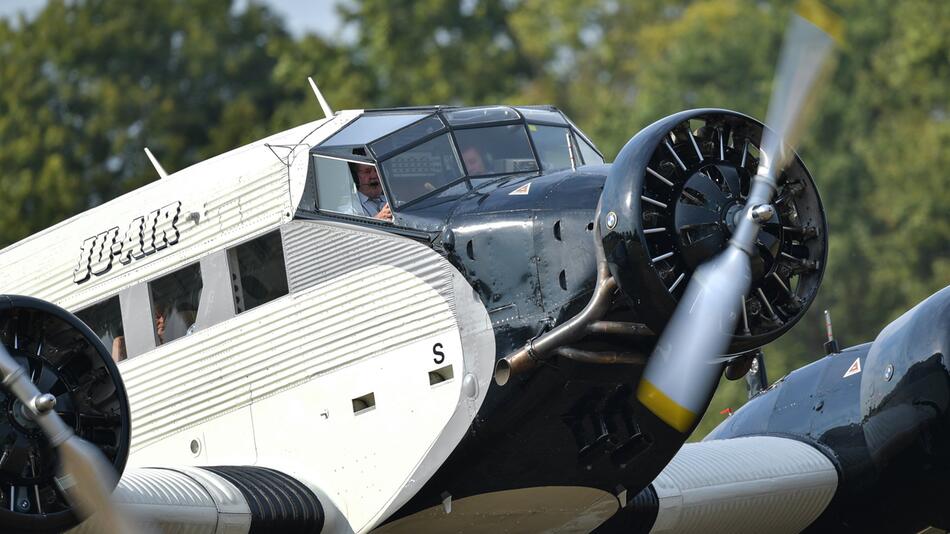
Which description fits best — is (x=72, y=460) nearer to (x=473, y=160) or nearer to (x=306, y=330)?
(x=306, y=330)

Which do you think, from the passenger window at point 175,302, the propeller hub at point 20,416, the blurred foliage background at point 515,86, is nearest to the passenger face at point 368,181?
the passenger window at point 175,302

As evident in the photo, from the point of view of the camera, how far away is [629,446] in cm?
1221

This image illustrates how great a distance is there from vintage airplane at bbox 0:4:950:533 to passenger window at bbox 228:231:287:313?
2cm

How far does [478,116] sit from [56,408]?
13.2ft

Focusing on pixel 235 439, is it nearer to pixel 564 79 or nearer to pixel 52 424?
pixel 52 424

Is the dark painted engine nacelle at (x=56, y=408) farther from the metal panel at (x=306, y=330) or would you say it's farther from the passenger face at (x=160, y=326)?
the passenger face at (x=160, y=326)

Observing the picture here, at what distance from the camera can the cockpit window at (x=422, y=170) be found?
12789mm

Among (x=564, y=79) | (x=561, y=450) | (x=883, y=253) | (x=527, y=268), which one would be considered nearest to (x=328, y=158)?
(x=527, y=268)

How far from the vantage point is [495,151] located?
13.0 metres

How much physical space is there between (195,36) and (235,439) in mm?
50906

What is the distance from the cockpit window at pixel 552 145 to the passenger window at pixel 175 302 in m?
2.99

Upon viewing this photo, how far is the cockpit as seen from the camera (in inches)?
504

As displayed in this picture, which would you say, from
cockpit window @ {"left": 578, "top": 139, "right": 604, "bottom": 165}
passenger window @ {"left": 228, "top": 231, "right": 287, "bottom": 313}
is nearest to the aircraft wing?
cockpit window @ {"left": 578, "top": 139, "right": 604, "bottom": 165}

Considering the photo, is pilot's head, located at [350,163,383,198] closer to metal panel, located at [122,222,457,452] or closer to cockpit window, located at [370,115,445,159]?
cockpit window, located at [370,115,445,159]
